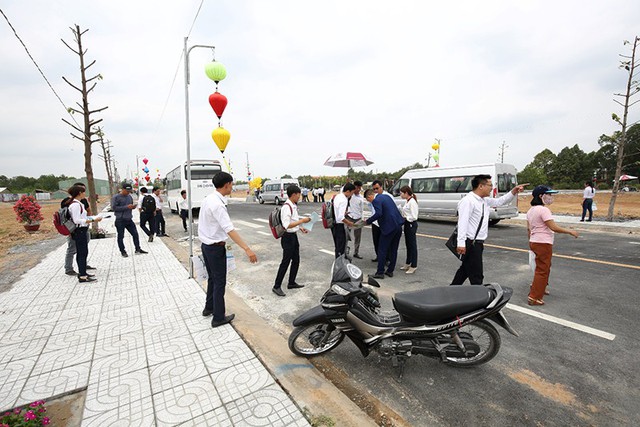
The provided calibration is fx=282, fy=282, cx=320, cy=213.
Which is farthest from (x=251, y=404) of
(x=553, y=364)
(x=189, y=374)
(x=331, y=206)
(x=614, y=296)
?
(x=614, y=296)

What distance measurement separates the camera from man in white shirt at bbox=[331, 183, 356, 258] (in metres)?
5.54

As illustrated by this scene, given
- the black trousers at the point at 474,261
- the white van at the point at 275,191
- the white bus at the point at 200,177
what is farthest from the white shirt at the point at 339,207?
the white van at the point at 275,191

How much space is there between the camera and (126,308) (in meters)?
4.01

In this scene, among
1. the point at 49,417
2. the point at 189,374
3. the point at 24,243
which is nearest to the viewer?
the point at 49,417

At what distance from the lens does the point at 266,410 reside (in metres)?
2.16

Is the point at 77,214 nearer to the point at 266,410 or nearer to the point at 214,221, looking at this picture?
→ the point at 214,221

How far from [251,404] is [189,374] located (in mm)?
757

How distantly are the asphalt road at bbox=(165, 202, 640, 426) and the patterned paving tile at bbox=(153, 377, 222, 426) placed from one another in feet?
3.82

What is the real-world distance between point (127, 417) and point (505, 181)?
13.0m

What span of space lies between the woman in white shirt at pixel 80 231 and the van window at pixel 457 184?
12301mm

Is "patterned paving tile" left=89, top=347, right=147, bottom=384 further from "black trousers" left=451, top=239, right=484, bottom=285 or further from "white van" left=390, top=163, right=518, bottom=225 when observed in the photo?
"white van" left=390, top=163, right=518, bottom=225

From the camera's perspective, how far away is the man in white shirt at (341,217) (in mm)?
5543

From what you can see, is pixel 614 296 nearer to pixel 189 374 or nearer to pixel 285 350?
pixel 285 350

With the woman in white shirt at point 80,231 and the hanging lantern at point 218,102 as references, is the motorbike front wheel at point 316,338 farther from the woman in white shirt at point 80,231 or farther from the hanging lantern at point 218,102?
the hanging lantern at point 218,102
